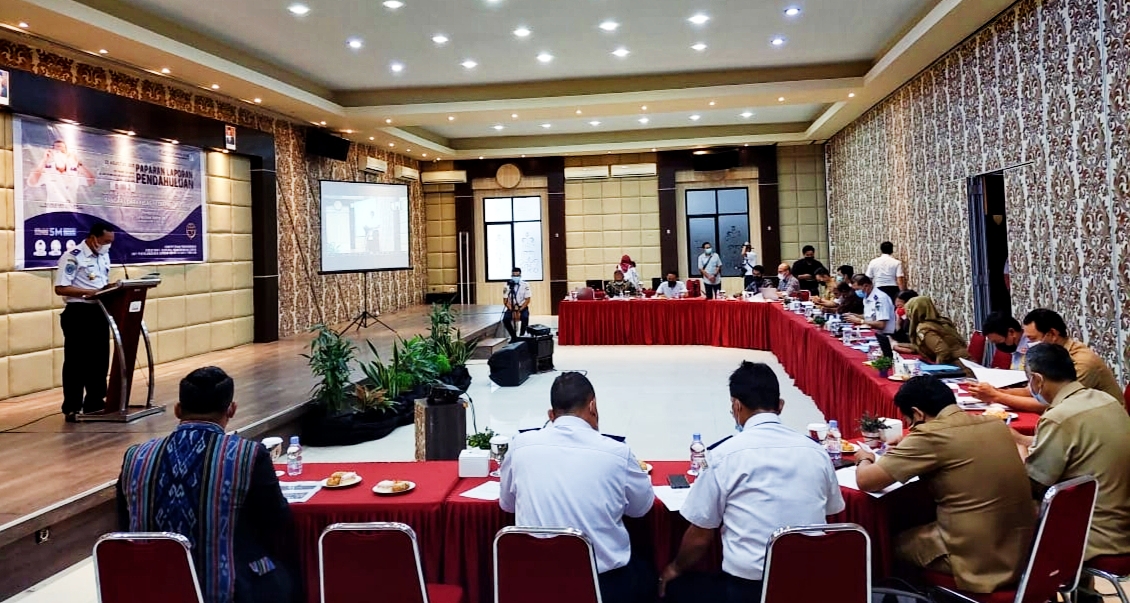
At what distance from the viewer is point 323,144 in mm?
11352

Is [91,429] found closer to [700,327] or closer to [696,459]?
[696,459]

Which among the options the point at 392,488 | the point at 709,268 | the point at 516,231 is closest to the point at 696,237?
the point at 709,268

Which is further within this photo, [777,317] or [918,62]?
[777,317]

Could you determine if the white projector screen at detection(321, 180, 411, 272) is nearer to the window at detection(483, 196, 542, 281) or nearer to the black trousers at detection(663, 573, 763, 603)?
the window at detection(483, 196, 542, 281)

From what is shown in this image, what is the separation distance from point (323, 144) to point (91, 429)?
7.20 meters

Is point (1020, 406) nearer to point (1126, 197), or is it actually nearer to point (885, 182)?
point (1126, 197)

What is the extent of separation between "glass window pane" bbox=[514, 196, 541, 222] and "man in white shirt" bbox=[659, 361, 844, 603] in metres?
14.5

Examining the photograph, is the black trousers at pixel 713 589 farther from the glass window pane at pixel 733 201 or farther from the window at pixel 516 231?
the window at pixel 516 231

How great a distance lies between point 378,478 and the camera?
2.66 m

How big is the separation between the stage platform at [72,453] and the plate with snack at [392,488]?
200 cm


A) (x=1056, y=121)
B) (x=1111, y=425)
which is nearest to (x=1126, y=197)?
(x=1056, y=121)

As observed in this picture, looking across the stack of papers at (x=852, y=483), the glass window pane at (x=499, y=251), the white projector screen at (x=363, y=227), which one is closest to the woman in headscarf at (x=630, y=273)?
the glass window pane at (x=499, y=251)

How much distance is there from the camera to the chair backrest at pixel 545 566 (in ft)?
5.83

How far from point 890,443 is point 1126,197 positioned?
3.70 metres
